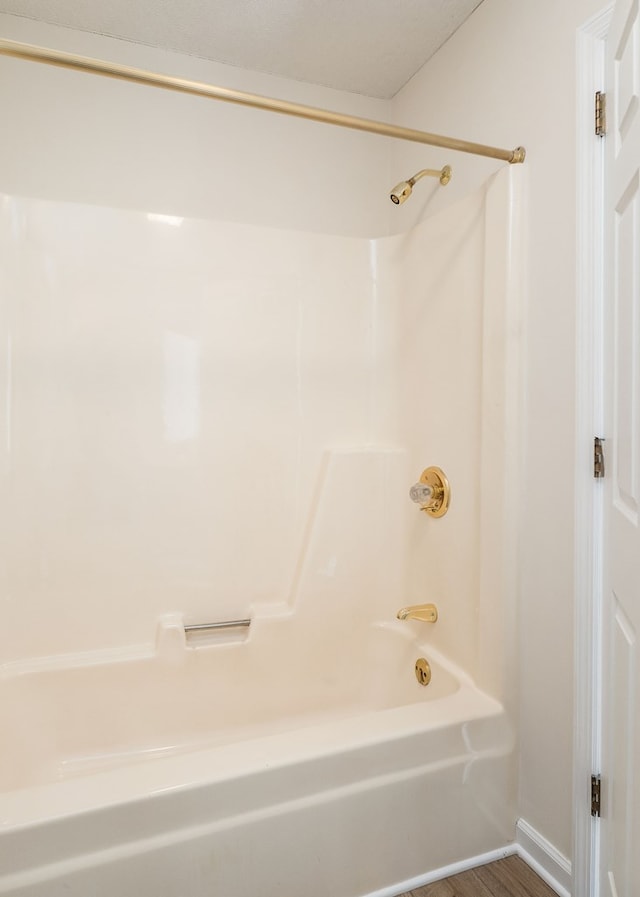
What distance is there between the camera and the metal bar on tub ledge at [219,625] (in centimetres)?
209

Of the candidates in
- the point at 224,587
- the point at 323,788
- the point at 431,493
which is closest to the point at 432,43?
the point at 431,493

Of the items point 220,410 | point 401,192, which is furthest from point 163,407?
point 401,192

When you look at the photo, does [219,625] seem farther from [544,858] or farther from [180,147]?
[180,147]

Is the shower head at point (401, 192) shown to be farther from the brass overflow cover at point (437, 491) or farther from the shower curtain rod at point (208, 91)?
the brass overflow cover at point (437, 491)

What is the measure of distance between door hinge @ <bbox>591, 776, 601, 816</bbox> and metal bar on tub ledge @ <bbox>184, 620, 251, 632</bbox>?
1.22 metres

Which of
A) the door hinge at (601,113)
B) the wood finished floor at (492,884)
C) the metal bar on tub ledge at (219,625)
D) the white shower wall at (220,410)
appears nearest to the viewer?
the door hinge at (601,113)

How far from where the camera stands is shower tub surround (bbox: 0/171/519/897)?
1.52 meters

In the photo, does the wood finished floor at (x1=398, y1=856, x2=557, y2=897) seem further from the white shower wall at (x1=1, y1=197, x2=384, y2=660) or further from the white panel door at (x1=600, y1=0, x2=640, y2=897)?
the white shower wall at (x1=1, y1=197, x2=384, y2=660)

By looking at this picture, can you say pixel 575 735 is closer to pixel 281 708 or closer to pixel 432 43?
pixel 281 708

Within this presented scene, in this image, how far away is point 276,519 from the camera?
224 cm

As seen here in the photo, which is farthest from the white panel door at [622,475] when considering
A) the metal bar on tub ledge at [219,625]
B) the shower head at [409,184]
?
the metal bar on tub ledge at [219,625]

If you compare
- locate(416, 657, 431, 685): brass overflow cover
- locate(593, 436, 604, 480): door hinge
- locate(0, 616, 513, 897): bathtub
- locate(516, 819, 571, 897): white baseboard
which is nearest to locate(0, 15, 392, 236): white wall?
locate(593, 436, 604, 480): door hinge

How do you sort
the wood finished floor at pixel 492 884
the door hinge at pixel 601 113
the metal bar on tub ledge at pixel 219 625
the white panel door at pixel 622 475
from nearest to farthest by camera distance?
the white panel door at pixel 622 475 → the door hinge at pixel 601 113 → the wood finished floor at pixel 492 884 → the metal bar on tub ledge at pixel 219 625

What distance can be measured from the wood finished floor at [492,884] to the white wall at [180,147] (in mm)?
2272
